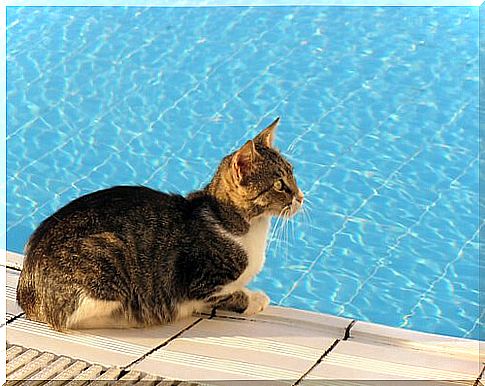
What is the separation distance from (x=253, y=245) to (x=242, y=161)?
28 cm

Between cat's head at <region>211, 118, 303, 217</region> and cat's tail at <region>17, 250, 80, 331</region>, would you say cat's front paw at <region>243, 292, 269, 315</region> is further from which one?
cat's tail at <region>17, 250, 80, 331</region>

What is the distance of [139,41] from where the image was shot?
21.4ft

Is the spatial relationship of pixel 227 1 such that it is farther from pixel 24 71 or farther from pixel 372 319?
pixel 372 319

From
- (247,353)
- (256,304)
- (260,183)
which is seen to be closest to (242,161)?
(260,183)

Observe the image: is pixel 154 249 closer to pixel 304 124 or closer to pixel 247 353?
pixel 247 353

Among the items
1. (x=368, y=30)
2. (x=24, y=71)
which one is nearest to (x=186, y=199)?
(x=24, y=71)

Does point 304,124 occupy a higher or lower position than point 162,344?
lower

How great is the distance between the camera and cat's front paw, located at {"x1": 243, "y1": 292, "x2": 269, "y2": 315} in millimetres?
2957

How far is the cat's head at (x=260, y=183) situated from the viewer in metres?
2.82

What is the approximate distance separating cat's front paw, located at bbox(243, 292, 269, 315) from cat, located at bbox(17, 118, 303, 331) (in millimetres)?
32

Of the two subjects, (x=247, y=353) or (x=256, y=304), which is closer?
(x=247, y=353)

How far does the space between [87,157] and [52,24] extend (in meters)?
1.97

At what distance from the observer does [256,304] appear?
2969 mm

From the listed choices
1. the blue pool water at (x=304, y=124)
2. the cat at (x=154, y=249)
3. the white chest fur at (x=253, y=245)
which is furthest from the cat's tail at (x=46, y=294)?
the blue pool water at (x=304, y=124)
